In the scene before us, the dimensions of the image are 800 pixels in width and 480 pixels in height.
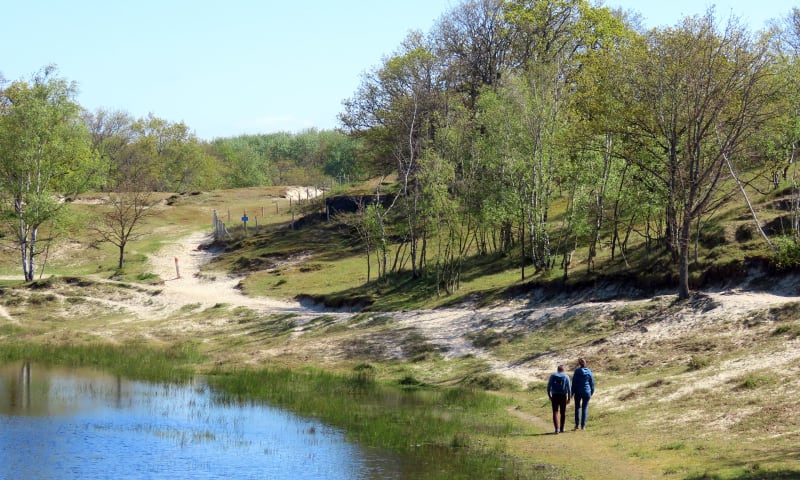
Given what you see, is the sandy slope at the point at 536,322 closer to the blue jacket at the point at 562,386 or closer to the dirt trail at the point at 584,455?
the dirt trail at the point at 584,455

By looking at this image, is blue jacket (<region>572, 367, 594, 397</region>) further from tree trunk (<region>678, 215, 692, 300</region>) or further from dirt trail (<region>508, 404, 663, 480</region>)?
tree trunk (<region>678, 215, 692, 300</region>)

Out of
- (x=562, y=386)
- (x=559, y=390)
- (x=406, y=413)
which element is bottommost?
(x=406, y=413)

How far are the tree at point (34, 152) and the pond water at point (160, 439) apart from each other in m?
36.4

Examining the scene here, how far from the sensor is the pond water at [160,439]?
24375mm

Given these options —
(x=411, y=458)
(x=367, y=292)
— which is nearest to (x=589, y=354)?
(x=411, y=458)

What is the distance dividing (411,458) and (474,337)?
769 inches

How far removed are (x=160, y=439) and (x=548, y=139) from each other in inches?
1223

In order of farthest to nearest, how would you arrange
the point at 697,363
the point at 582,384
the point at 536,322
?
the point at 536,322 < the point at 697,363 < the point at 582,384

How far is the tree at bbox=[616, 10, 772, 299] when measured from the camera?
38.9 metres

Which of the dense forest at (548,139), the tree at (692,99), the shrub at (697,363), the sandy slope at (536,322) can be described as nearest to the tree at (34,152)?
the dense forest at (548,139)

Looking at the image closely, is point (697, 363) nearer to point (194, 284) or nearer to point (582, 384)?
point (582, 384)

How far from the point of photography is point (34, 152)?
71750 mm

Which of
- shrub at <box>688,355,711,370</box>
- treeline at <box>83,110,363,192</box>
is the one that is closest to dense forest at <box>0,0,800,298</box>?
shrub at <box>688,355,711,370</box>

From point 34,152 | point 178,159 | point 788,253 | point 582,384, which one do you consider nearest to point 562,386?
point 582,384
